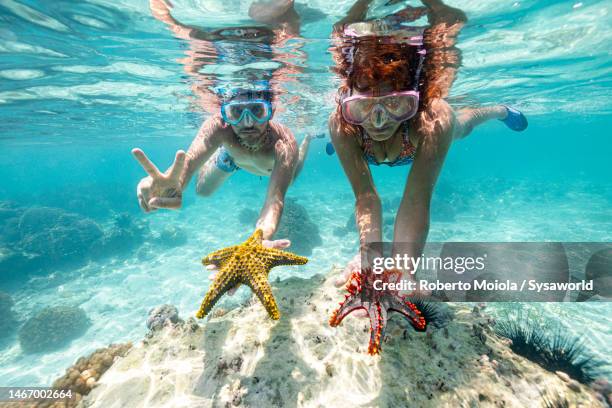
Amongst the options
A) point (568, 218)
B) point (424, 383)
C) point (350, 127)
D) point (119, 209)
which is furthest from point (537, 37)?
point (119, 209)

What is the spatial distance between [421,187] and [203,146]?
400cm

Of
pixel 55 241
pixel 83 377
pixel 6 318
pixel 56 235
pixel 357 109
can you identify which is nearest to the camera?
pixel 357 109

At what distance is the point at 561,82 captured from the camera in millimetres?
15445

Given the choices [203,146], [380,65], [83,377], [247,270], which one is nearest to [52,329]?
[83,377]

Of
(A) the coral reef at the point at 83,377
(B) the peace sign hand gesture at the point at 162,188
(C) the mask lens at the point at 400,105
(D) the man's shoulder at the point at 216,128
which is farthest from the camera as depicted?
(D) the man's shoulder at the point at 216,128

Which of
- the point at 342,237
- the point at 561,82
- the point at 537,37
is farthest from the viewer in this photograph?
the point at 342,237

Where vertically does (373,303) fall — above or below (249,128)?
below

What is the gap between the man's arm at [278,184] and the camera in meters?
4.37

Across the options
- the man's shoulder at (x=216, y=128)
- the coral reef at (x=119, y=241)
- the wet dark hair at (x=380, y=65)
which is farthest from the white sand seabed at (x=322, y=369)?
the coral reef at (x=119, y=241)

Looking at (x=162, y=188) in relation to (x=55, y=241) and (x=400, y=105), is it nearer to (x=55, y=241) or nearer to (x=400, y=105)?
(x=400, y=105)

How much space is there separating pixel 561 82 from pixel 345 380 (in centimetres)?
2004

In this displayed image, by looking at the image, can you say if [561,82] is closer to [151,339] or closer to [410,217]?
[410,217]

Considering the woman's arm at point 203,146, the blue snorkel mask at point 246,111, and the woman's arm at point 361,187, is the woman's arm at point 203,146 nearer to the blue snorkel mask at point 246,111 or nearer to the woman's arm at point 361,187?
the blue snorkel mask at point 246,111

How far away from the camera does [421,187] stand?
133 inches
